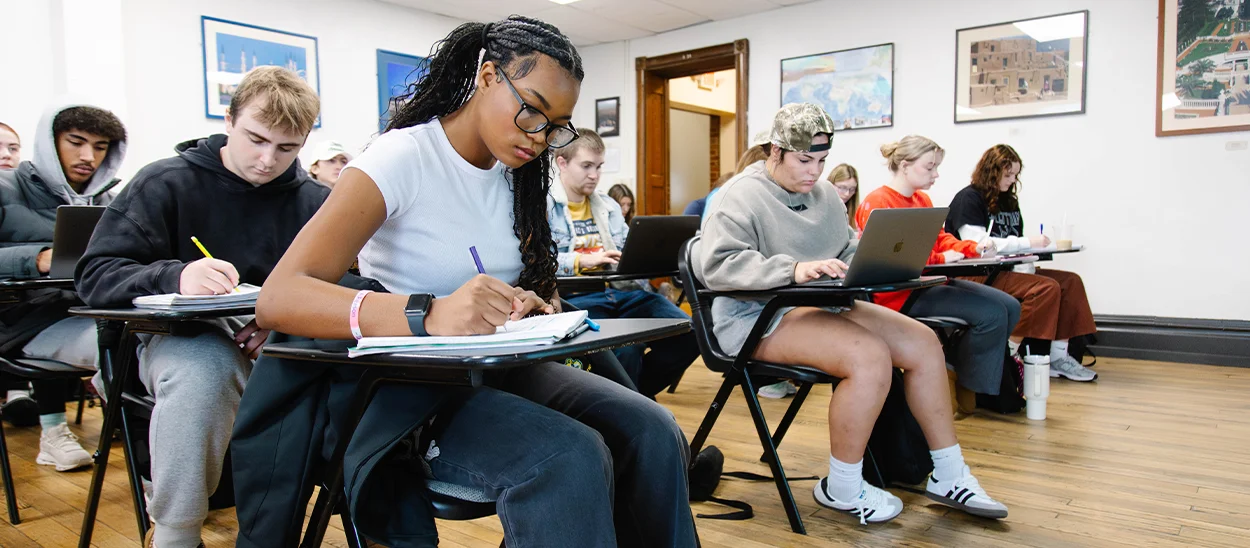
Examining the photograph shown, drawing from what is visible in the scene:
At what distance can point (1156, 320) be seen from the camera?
491 cm

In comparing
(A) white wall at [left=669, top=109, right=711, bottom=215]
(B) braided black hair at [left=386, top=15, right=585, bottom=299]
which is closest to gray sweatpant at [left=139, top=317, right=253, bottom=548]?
(B) braided black hair at [left=386, top=15, right=585, bottom=299]

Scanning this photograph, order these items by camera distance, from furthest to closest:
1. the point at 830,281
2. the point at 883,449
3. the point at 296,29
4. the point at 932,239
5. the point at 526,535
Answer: the point at 296,29
the point at 883,449
the point at 932,239
the point at 830,281
the point at 526,535

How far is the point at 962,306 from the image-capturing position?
295 centimetres

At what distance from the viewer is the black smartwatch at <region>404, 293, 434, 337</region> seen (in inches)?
38.0

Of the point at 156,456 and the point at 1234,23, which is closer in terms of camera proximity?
the point at 156,456

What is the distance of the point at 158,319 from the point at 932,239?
1802 mm

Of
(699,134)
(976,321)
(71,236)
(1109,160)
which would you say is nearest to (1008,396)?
(976,321)

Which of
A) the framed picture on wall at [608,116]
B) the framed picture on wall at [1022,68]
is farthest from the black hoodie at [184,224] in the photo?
the framed picture on wall at [608,116]

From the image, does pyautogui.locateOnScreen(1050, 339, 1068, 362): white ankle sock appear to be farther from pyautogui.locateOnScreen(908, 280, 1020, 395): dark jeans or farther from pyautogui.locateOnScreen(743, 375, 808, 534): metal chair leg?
pyautogui.locateOnScreen(743, 375, 808, 534): metal chair leg

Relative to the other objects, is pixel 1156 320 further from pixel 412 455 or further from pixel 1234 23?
pixel 412 455

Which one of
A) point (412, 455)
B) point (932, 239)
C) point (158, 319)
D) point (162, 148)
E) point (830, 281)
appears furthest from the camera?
point (162, 148)

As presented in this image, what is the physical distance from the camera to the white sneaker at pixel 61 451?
8.63 ft

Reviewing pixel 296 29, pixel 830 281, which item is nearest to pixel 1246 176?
pixel 830 281

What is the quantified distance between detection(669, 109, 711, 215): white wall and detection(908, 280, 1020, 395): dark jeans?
6.44m
